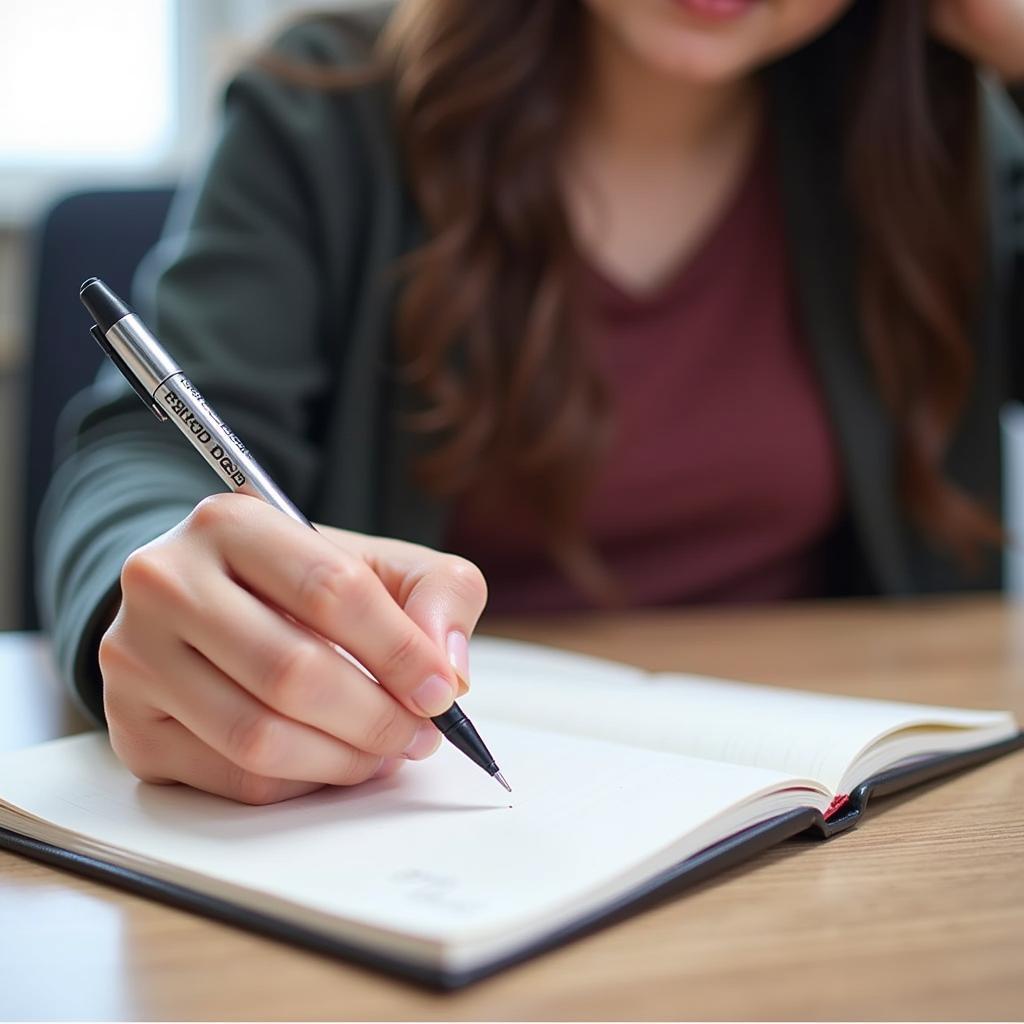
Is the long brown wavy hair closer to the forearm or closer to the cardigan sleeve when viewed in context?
the cardigan sleeve

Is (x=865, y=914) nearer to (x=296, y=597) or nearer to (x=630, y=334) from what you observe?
(x=296, y=597)

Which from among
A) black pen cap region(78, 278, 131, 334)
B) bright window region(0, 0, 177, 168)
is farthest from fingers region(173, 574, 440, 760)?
bright window region(0, 0, 177, 168)

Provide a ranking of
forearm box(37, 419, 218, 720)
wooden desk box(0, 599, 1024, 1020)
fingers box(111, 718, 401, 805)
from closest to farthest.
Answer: wooden desk box(0, 599, 1024, 1020), fingers box(111, 718, 401, 805), forearm box(37, 419, 218, 720)

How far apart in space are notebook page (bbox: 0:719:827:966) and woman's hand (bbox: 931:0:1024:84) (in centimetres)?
77

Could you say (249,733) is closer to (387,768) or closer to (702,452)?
(387,768)

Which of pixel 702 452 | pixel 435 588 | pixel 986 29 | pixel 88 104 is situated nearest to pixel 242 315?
pixel 702 452

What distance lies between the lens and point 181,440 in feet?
2.45

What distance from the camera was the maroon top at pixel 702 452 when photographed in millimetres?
1027

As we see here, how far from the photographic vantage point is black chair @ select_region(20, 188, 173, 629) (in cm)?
112

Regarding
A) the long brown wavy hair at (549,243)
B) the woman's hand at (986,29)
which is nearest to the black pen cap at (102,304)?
the long brown wavy hair at (549,243)

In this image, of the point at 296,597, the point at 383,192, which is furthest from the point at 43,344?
the point at 296,597

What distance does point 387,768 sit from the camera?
462 mm

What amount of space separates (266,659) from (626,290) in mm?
702

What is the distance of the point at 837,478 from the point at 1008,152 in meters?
0.37
